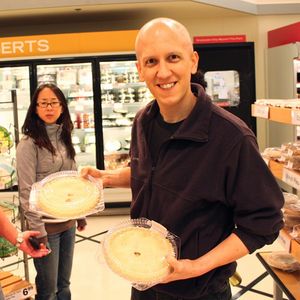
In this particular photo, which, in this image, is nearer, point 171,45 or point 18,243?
point 171,45

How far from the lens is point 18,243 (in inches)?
82.7

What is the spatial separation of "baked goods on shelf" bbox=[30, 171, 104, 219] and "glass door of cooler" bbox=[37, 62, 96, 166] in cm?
441

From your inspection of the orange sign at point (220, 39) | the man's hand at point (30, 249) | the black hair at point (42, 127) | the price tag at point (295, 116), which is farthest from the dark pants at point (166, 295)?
the orange sign at point (220, 39)

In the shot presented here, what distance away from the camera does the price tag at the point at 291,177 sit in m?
2.43

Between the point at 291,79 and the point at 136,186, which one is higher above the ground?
the point at 291,79

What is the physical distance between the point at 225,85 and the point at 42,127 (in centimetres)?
494

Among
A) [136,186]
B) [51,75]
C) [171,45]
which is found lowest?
[136,186]

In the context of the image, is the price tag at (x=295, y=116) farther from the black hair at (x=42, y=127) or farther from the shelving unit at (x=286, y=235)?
the black hair at (x=42, y=127)

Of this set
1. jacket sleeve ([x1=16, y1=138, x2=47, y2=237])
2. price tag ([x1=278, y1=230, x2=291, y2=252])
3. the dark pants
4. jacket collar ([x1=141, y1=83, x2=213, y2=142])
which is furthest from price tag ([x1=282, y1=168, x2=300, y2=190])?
jacket sleeve ([x1=16, y1=138, x2=47, y2=237])

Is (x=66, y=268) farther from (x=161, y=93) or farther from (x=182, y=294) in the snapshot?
(x=161, y=93)

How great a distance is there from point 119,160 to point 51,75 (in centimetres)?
168

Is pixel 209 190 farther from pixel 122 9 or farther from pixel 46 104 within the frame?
pixel 122 9

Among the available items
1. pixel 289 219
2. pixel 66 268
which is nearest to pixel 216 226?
pixel 289 219

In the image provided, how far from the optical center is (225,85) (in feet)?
23.6
